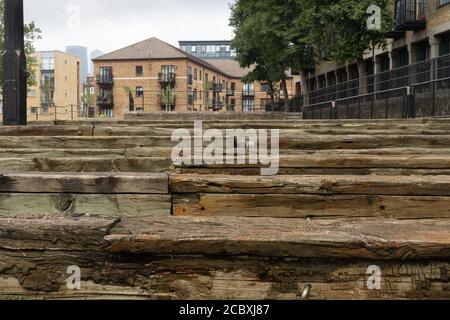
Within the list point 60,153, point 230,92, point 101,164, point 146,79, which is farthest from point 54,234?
point 230,92

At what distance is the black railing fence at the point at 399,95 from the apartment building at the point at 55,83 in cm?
7060

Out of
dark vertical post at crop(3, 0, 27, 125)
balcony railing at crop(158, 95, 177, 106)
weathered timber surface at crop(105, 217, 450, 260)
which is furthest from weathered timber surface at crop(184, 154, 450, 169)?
balcony railing at crop(158, 95, 177, 106)

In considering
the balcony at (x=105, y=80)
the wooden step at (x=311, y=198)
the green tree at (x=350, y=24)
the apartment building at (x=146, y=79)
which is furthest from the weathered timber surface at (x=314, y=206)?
the balcony at (x=105, y=80)

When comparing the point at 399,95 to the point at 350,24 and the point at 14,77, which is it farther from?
the point at 14,77

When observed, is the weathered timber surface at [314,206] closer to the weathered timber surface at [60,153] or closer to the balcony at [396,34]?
the weathered timber surface at [60,153]

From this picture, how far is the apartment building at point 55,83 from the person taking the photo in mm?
91750

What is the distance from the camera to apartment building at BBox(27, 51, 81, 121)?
91750 millimetres

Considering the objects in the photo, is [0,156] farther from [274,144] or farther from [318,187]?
[318,187]

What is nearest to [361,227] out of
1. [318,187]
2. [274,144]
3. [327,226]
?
[327,226]

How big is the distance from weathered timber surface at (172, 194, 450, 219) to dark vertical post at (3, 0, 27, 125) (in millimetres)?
4454

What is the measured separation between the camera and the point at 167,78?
8100 cm

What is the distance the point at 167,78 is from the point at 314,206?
79.8 metres

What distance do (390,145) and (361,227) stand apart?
2.87 meters

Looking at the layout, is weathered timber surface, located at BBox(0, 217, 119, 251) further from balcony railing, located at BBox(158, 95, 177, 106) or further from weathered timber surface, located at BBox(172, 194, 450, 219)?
balcony railing, located at BBox(158, 95, 177, 106)
